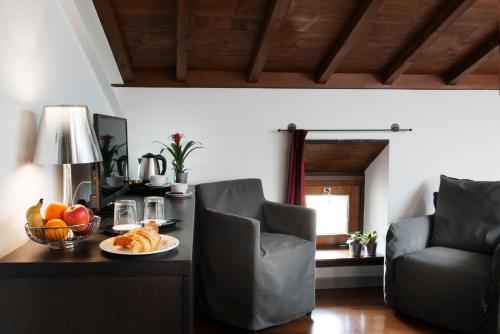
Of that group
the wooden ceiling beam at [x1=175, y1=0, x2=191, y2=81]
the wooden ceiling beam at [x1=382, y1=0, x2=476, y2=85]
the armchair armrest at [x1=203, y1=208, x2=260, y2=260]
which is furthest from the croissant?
the wooden ceiling beam at [x1=382, y1=0, x2=476, y2=85]

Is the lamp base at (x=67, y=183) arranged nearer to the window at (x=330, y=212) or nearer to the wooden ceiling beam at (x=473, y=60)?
the window at (x=330, y=212)

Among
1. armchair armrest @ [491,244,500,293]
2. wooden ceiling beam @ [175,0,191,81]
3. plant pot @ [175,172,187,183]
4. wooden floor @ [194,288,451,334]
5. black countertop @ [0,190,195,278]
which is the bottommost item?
wooden floor @ [194,288,451,334]

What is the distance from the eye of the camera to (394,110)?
→ 3646 millimetres

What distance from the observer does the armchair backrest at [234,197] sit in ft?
10.1

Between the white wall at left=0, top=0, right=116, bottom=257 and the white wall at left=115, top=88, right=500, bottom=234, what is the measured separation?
1.32 meters

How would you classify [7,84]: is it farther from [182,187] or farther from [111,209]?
[182,187]

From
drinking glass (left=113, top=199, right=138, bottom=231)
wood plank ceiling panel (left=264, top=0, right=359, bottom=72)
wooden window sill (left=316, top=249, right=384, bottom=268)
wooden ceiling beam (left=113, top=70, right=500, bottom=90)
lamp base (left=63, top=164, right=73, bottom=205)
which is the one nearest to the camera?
drinking glass (left=113, top=199, right=138, bottom=231)

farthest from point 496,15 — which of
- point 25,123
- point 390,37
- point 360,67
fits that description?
point 25,123

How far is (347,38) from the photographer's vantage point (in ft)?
9.49

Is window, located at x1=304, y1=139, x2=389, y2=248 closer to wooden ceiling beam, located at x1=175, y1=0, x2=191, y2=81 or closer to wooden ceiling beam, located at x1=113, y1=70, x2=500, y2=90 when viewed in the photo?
wooden ceiling beam, located at x1=113, y1=70, x2=500, y2=90

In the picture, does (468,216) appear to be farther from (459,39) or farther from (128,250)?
(128,250)

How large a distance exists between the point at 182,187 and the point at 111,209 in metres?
0.68

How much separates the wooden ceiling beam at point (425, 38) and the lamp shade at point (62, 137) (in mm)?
2232

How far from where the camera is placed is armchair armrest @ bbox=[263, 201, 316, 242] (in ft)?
9.92
